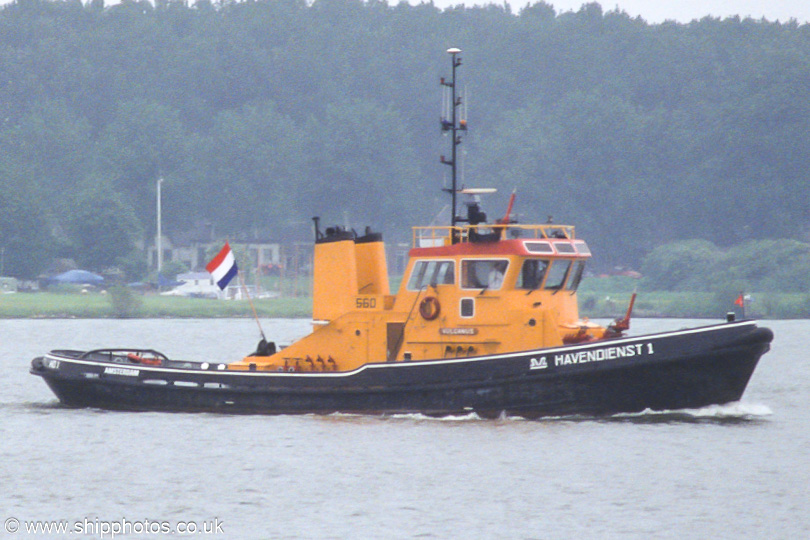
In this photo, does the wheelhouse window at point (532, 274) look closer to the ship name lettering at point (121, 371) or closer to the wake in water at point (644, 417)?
the wake in water at point (644, 417)

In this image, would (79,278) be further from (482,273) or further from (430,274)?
(482,273)

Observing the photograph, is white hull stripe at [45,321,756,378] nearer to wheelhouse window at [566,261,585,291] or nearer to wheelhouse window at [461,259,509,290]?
wheelhouse window at [461,259,509,290]

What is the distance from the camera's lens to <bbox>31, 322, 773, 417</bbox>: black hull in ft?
73.6

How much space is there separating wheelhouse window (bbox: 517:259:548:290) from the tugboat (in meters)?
0.02

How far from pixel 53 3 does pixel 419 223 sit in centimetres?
5750

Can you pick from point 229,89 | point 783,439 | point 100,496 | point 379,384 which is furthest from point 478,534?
point 229,89

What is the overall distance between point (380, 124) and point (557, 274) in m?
87.0

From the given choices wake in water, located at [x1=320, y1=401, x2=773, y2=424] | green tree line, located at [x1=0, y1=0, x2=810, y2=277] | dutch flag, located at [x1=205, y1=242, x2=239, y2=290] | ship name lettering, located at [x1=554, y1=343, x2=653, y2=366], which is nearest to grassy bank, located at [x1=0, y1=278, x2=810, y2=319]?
green tree line, located at [x1=0, y1=0, x2=810, y2=277]

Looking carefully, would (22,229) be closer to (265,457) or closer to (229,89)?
(229,89)

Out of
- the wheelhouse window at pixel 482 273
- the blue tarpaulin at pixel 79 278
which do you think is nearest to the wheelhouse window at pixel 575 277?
the wheelhouse window at pixel 482 273

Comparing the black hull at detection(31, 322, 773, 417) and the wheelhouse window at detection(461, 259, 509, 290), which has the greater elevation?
the wheelhouse window at detection(461, 259, 509, 290)

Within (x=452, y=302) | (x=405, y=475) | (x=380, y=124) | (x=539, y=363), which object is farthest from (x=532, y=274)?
(x=380, y=124)

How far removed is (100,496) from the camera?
18922mm

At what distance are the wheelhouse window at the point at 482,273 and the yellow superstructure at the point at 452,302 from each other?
0.06 ft
